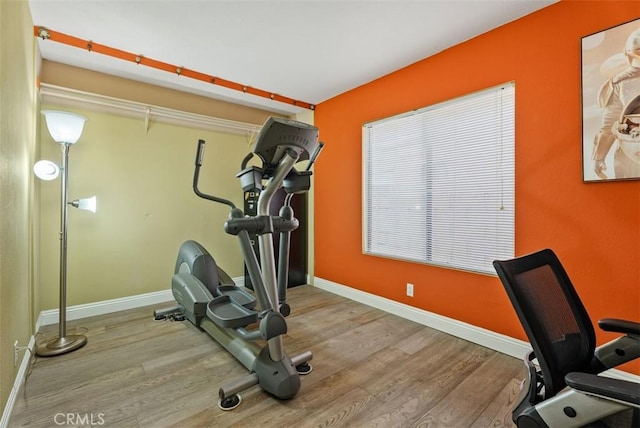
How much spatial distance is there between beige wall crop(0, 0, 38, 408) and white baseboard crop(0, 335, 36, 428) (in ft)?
0.19

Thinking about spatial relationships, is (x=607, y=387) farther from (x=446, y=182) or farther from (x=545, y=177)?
(x=446, y=182)

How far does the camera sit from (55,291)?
102 inches

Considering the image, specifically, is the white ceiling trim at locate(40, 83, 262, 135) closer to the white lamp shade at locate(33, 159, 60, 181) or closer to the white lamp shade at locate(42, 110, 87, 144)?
the white lamp shade at locate(42, 110, 87, 144)

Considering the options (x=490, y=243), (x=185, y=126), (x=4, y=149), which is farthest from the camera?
(x=185, y=126)

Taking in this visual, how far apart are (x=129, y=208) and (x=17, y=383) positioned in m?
1.74

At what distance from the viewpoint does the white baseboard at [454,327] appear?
6.56 feet

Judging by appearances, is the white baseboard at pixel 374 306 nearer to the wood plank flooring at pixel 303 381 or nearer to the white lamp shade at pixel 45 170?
the wood plank flooring at pixel 303 381

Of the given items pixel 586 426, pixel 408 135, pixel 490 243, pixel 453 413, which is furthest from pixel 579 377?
pixel 408 135

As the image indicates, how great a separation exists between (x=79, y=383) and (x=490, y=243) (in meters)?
3.00

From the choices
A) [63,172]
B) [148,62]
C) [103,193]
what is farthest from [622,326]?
[103,193]

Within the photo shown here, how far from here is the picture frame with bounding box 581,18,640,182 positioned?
1.57m

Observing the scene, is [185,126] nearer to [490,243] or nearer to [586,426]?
[490,243]

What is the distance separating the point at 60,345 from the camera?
6.84ft

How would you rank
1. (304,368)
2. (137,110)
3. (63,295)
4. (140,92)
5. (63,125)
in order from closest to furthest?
1. (304,368)
2. (63,125)
3. (63,295)
4. (137,110)
5. (140,92)
